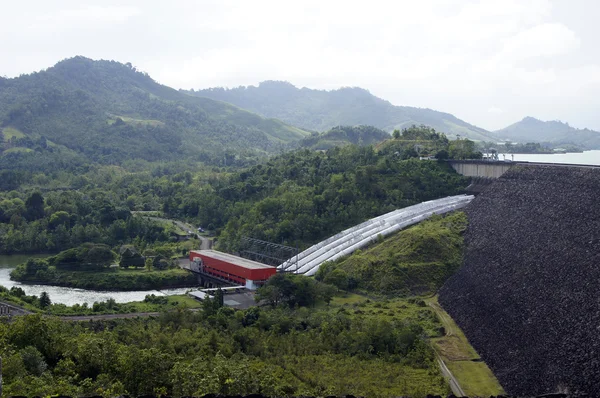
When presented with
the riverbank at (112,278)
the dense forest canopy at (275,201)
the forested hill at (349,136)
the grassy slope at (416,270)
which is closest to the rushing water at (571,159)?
the dense forest canopy at (275,201)

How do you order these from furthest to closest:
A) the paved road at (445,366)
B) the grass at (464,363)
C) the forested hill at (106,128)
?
the forested hill at (106,128)
the paved road at (445,366)
the grass at (464,363)

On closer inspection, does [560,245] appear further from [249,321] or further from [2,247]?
[2,247]

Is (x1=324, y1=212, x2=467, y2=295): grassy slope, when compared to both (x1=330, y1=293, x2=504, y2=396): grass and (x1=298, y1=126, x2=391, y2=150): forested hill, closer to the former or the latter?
(x1=330, y1=293, x2=504, y2=396): grass

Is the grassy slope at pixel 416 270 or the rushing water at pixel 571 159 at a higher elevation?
the rushing water at pixel 571 159

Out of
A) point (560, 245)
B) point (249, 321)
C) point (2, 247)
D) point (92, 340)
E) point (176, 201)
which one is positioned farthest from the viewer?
point (176, 201)

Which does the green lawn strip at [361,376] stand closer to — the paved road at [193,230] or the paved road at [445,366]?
the paved road at [445,366]

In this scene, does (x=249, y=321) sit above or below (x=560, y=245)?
below

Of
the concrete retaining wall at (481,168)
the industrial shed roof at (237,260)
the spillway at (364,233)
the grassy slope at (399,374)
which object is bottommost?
the grassy slope at (399,374)

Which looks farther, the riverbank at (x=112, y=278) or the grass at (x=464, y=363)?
the riverbank at (x=112, y=278)

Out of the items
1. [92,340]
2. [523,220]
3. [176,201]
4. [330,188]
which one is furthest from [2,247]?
[523,220]
